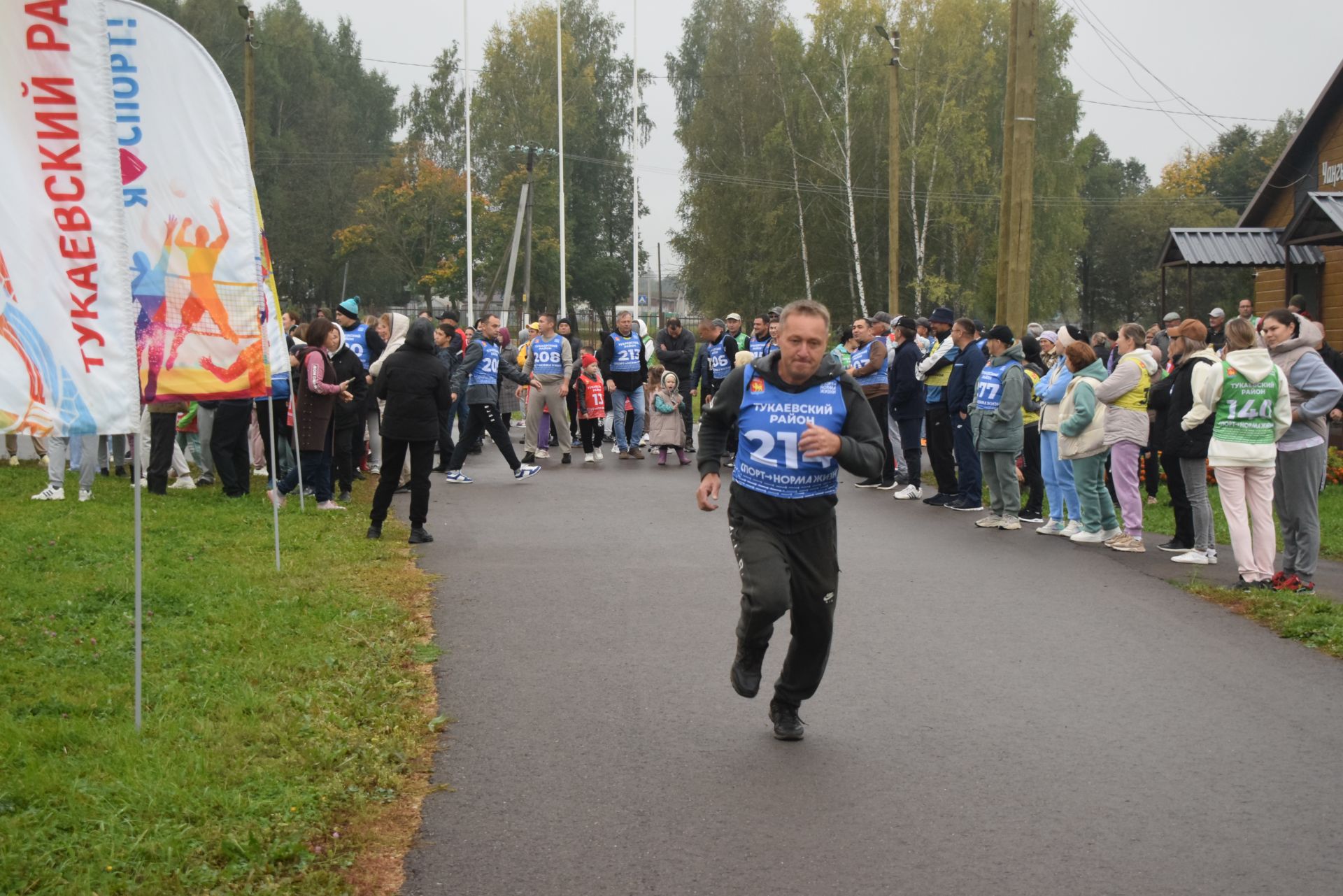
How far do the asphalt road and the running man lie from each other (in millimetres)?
2342

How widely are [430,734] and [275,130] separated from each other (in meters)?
71.4

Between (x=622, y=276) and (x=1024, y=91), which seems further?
(x=622, y=276)

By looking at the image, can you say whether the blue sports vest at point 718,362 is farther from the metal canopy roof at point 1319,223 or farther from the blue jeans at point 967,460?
the metal canopy roof at point 1319,223

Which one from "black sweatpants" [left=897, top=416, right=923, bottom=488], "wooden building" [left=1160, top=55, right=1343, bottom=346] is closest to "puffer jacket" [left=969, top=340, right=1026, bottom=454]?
"black sweatpants" [left=897, top=416, right=923, bottom=488]

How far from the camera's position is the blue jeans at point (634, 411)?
803 inches

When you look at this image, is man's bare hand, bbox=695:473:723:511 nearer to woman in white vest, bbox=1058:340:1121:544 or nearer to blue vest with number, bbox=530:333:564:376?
woman in white vest, bbox=1058:340:1121:544

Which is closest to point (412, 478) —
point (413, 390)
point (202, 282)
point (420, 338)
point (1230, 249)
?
point (413, 390)

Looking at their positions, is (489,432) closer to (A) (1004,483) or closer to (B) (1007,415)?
(A) (1004,483)

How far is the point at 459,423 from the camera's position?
19.3 m

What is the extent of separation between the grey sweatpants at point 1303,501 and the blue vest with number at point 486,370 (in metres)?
9.93

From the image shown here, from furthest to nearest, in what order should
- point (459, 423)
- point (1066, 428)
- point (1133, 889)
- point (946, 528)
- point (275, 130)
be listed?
point (275, 130)
point (459, 423)
point (946, 528)
point (1066, 428)
point (1133, 889)

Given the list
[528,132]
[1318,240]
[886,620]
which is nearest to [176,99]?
[886,620]

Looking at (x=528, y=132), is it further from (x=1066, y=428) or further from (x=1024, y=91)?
(x=1066, y=428)

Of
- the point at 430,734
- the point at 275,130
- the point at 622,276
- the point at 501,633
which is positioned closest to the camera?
the point at 430,734
